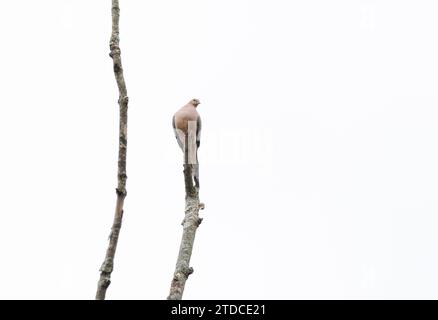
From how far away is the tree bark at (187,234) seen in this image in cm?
474

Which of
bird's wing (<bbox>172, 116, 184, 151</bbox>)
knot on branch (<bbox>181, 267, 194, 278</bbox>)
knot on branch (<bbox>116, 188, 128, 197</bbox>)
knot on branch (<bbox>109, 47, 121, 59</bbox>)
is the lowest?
knot on branch (<bbox>181, 267, 194, 278</bbox>)

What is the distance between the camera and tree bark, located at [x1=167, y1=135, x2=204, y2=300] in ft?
15.5

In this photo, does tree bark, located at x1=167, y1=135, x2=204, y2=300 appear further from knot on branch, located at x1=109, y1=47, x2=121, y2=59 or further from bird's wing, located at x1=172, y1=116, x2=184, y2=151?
knot on branch, located at x1=109, y1=47, x2=121, y2=59

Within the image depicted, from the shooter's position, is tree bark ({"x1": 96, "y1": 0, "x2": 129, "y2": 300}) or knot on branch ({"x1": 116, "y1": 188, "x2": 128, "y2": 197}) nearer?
tree bark ({"x1": 96, "y1": 0, "x2": 129, "y2": 300})

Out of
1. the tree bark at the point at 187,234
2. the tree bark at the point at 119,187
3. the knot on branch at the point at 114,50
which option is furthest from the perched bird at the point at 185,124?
the tree bark at the point at 119,187

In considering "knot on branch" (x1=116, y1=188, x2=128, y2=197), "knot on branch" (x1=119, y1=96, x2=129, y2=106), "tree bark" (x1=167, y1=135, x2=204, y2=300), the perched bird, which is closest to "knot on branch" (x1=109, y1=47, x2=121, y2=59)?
"knot on branch" (x1=119, y1=96, x2=129, y2=106)

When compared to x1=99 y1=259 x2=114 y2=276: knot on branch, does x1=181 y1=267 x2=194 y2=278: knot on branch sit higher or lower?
higher

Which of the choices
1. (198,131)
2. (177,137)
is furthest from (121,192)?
(198,131)

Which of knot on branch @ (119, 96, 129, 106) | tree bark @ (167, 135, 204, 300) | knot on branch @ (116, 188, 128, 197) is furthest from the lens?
tree bark @ (167, 135, 204, 300)

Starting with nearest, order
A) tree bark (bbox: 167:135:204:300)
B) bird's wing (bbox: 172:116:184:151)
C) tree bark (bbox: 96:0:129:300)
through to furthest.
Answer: tree bark (bbox: 96:0:129:300), tree bark (bbox: 167:135:204:300), bird's wing (bbox: 172:116:184:151)

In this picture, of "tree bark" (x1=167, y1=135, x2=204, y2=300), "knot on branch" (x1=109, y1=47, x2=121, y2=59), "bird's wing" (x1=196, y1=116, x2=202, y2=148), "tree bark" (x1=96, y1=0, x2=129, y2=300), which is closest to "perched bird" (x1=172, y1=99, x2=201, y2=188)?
"bird's wing" (x1=196, y1=116, x2=202, y2=148)

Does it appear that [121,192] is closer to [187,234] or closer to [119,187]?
[119,187]

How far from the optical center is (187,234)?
5156mm
